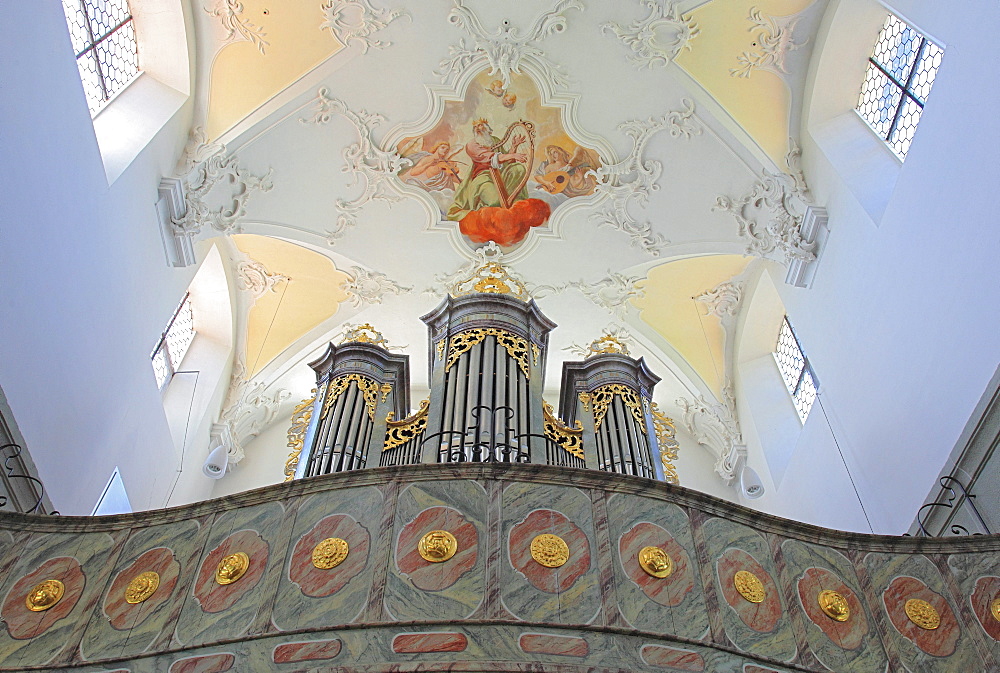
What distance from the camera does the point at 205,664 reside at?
516 centimetres

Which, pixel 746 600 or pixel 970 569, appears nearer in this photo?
pixel 746 600

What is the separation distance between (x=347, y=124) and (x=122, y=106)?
335 cm

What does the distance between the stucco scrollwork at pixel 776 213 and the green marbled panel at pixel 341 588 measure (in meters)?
7.16

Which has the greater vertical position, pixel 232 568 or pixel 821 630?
pixel 232 568

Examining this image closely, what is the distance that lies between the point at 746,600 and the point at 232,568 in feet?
11.5

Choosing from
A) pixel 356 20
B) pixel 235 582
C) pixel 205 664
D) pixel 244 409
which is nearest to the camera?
pixel 205 664

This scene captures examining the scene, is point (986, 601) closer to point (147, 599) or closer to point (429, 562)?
point (429, 562)

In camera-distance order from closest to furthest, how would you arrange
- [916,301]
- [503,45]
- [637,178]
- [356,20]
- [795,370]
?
[916,301], [356,20], [503,45], [795,370], [637,178]

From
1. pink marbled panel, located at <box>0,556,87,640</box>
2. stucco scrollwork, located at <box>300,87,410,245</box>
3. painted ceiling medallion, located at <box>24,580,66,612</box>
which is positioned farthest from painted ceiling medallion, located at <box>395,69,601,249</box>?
painted ceiling medallion, located at <box>24,580,66,612</box>

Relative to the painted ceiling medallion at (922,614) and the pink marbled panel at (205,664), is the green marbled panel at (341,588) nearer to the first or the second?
the pink marbled panel at (205,664)

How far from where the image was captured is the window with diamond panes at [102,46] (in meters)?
9.12

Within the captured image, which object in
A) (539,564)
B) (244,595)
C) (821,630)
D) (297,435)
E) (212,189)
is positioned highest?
(212,189)

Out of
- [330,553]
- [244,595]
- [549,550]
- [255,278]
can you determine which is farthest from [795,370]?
[244,595]

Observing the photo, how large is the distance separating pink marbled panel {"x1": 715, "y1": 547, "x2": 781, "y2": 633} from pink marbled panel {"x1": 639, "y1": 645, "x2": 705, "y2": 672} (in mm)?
542
